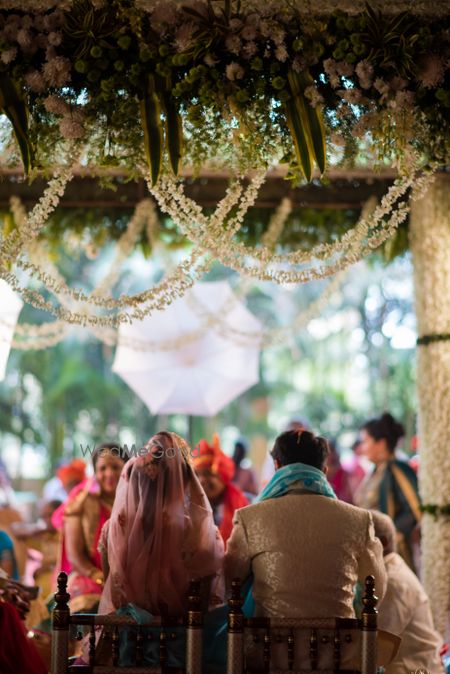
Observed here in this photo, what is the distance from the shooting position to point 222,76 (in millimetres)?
5227

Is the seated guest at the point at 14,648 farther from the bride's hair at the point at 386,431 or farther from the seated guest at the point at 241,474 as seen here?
the seated guest at the point at 241,474

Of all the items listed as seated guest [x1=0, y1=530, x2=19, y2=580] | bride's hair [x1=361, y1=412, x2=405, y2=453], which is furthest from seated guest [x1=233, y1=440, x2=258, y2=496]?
seated guest [x1=0, y1=530, x2=19, y2=580]

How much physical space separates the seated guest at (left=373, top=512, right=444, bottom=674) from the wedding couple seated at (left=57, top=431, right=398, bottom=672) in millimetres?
801

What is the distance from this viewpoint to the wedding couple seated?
4.86m

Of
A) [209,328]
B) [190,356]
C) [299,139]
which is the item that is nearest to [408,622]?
[299,139]

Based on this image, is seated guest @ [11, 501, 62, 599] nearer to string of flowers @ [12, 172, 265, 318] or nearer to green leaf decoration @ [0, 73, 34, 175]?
string of flowers @ [12, 172, 265, 318]

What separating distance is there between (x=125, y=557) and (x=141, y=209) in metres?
4.03

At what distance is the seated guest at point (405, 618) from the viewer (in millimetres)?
5742

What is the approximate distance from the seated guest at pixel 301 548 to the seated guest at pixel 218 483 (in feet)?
7.72

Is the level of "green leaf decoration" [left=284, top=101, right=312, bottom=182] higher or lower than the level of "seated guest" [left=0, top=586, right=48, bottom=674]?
higher

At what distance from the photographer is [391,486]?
335 inches

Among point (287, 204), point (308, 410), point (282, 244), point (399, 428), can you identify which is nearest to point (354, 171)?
point (287, 204)

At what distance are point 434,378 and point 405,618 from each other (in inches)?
80.4

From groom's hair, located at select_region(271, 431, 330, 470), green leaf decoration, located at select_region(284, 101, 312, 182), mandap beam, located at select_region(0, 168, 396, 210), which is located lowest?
groom's hair, located at select_region(271, 431, 330, 470)
